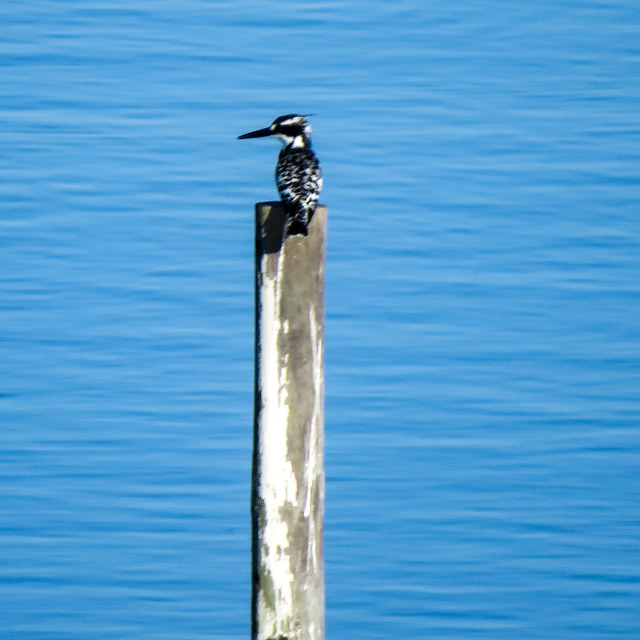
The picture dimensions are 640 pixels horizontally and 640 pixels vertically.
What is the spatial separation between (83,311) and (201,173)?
275 centimetres

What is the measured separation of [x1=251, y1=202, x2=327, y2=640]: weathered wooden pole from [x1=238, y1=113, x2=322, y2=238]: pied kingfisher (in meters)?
0.03

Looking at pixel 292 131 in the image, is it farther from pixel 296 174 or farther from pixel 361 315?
pixel 361 315

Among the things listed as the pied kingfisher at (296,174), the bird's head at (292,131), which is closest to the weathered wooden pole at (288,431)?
the pied kingfisher at (296,174)

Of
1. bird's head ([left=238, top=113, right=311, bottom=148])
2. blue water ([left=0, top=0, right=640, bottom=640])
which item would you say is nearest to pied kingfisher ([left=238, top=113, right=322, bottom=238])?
bird's head ([left=238, top=113, right=311, bottom=148])

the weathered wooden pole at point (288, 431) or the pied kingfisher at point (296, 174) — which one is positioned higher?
the pied kingfisher at point (296, 174)

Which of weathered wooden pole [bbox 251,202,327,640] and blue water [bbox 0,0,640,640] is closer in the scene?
weathered wooden pole [bbox 251,202,327,640]

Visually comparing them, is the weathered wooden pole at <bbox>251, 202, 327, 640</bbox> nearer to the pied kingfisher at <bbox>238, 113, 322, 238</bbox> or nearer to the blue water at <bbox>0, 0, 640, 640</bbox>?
the pied kingfisher at <bbox>238, 113, 322, 238</bbox>

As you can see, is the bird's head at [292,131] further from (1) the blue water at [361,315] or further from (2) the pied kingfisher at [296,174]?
(1) the blue water at [361,315]

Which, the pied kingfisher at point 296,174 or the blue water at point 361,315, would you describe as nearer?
the pied kingfisher at point 296,174

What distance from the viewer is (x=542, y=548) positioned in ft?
23.1

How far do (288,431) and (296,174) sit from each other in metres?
0.94

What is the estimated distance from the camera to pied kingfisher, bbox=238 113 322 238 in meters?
3.69

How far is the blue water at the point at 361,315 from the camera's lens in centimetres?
672

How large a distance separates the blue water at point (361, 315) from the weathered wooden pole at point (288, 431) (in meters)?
2.48
